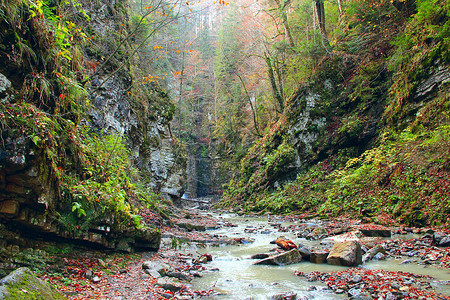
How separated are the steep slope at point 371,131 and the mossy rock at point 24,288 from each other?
740cm

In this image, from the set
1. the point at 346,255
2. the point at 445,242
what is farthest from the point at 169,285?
the point at 445,242

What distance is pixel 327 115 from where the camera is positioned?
15758mm

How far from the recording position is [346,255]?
461 cm

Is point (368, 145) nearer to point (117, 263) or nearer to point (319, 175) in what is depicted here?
point (319, 175)

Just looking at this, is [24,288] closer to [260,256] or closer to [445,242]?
[260,256]

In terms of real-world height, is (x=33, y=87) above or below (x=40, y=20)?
below

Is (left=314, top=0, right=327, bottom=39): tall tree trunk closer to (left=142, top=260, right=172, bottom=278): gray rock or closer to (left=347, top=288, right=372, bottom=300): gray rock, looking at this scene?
(left=347, top=288, right=372, bottom=300): gray rock

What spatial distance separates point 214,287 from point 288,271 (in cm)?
148

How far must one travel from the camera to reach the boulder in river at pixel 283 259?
510 centimetres

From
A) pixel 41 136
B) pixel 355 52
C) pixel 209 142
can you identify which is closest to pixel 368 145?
pixel 355 52

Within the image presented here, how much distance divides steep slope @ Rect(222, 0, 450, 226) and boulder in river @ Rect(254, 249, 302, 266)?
3.57m

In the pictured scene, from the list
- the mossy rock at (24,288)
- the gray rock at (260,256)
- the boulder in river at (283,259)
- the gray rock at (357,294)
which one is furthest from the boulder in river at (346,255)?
the mossy rock at (24,288)

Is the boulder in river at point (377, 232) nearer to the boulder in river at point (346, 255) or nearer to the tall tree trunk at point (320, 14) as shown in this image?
the boulder in river at point (346, 255)

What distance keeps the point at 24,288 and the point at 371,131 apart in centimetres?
1378
